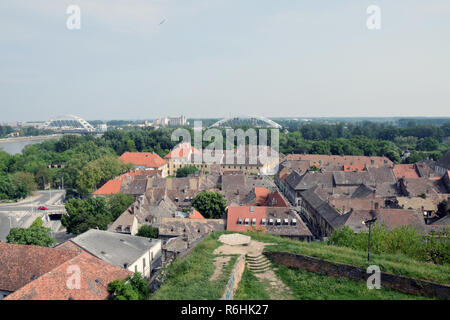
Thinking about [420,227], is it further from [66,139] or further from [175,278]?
[66,139]

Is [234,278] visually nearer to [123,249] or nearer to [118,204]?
[123,249]

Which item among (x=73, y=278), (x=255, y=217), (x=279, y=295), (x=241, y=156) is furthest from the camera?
(x=241, y=156)

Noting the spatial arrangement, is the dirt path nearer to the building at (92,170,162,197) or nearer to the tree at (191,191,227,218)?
the tree at (191,191,227,218)

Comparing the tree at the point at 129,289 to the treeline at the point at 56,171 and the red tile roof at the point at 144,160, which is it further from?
the red tile roof at the point at 144,160

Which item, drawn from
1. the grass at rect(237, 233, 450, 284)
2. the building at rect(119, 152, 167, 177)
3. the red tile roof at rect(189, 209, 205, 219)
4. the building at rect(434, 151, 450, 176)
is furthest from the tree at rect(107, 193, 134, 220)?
the building at rect(434, 151, 450, 176)

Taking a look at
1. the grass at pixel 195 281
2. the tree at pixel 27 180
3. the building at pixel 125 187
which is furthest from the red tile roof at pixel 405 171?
the tree at pixel 27 180
